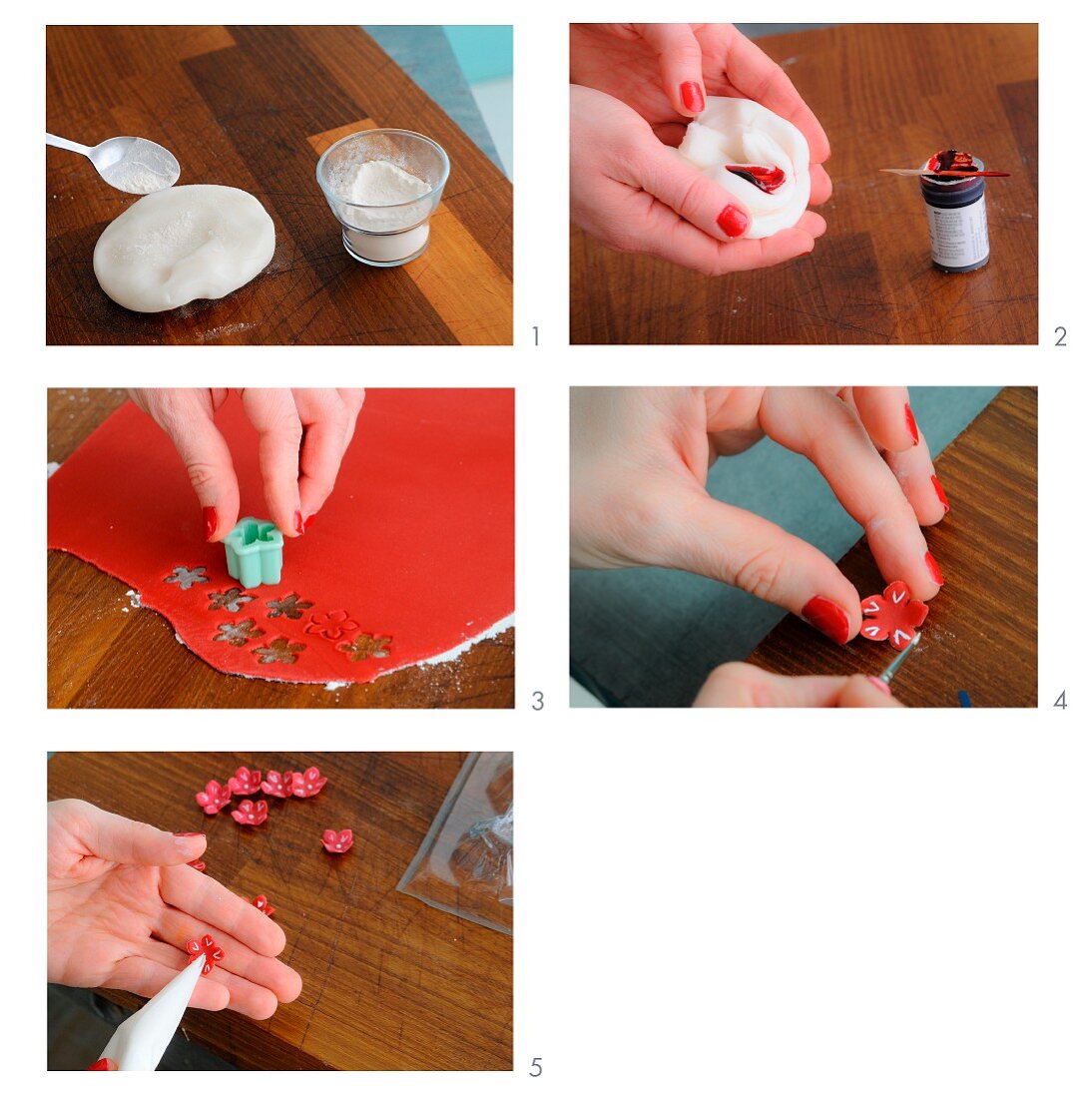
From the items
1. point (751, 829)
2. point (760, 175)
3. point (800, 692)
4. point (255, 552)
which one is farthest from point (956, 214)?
point (255, 552)

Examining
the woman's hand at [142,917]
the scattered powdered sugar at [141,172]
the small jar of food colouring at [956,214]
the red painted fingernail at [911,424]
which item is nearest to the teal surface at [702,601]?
the red painted fingernail at [911,424]

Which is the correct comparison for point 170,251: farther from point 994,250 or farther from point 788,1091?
point 788,1091

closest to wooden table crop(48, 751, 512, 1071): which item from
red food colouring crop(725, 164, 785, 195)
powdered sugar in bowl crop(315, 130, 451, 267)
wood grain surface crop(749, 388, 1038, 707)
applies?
wood grain surface crop(749, 388, 1038, 707)

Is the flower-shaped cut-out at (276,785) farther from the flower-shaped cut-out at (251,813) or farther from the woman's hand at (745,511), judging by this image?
the woman's hand at (745,511)

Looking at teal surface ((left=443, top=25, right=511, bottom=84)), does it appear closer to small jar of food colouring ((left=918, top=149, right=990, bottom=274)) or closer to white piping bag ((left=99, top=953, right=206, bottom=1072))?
small jar of food colouring ((left=918, top=149, right=990, bottom=274))

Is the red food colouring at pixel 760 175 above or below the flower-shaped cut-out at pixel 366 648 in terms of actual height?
above

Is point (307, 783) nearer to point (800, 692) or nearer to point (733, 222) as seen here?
point (800, 692)
